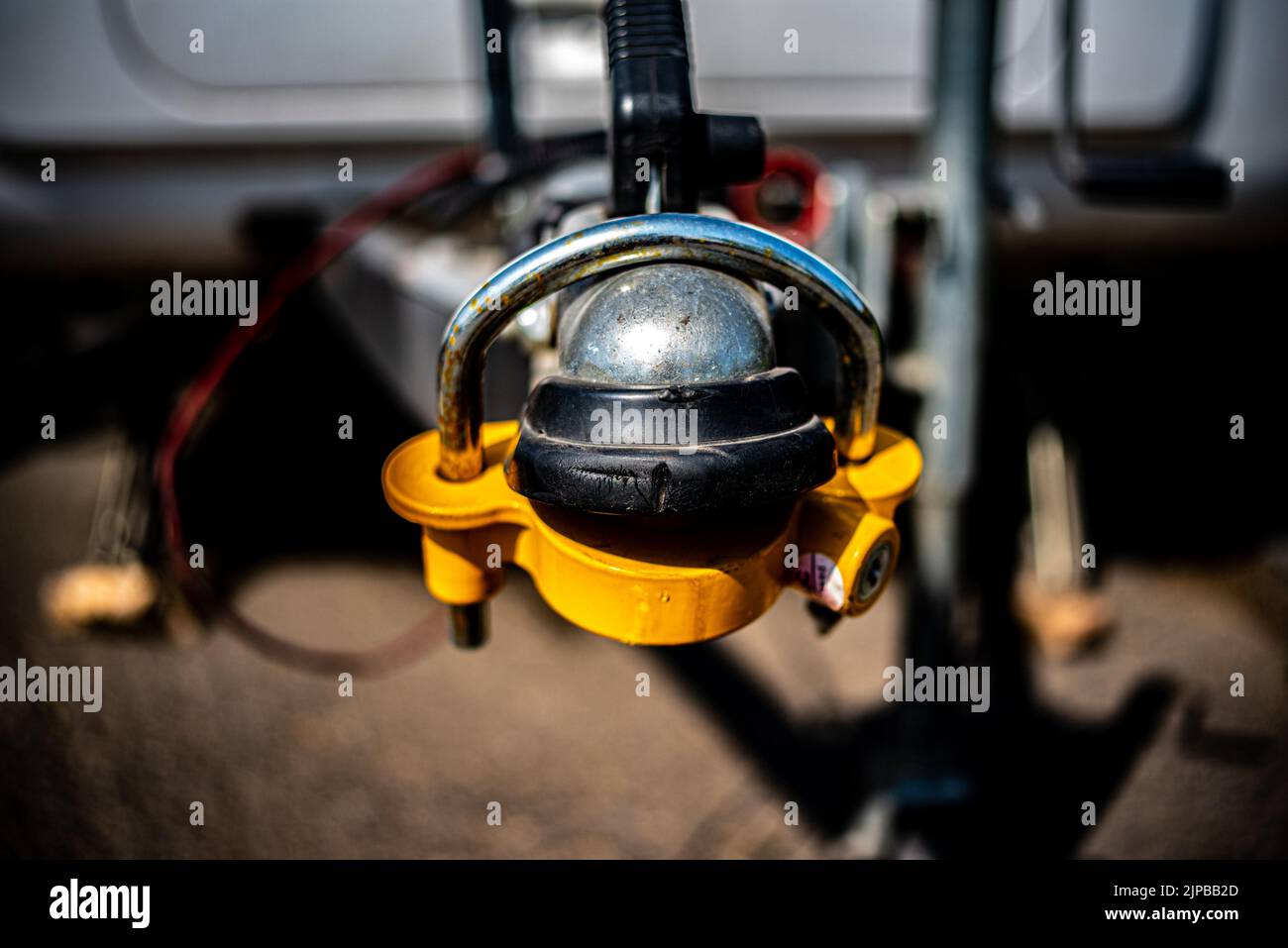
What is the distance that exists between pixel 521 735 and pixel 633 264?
1178 millimetres

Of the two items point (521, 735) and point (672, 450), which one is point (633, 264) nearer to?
point (672, 450)

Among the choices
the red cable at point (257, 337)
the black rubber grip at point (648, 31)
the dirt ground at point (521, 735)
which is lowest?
the dirt ground at point (521, 735)

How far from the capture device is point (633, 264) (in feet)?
1.51

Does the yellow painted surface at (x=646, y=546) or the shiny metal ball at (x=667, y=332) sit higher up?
the shiny metal ball at (x=667, y=332)

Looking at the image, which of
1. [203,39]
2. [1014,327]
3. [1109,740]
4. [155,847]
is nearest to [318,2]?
[203,39]

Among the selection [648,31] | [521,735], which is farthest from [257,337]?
[521,735]

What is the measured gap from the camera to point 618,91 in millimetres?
506

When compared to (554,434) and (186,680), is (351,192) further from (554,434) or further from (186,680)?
(554,434)

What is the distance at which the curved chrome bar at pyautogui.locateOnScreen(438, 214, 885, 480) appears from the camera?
0.44 m

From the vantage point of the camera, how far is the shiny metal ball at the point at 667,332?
1.43 ft

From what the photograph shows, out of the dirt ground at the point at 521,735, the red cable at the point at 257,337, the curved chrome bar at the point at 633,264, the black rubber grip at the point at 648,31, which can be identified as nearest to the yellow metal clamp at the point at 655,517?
the curved chrome bar at the point at 633,264

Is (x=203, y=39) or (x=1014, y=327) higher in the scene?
(x=203, y=39)

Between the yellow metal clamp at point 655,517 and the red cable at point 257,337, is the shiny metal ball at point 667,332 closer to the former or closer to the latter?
the yellow metal clamp at point 655,517

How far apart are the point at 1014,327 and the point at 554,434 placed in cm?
169
